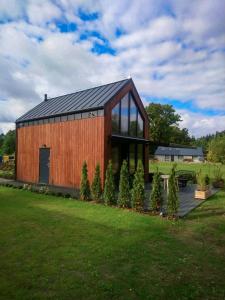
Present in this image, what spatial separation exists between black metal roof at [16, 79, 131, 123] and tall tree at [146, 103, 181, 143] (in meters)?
43.5

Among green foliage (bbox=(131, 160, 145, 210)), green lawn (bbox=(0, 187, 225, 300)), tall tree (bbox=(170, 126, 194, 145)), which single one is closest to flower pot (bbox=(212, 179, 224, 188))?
green lawn (bbox=(0, 187, 225, 300))

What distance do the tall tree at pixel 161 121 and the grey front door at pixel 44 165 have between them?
45.2 metres

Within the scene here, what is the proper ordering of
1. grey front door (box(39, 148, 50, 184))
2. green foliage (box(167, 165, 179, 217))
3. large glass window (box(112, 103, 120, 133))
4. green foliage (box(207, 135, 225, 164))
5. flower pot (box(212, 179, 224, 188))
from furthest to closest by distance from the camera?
green foliage (box(207, 135, 225, 164)) → grey front door (box(39, 148, 50, 184)) → flower pot (box(212, 179, 224, 188)) → large glass window (box(112, 103, 120, 133)) → green foliage (box(167, 165, 179, 217))

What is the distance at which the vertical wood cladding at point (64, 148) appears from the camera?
523 inches

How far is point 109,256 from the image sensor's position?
5016 mm

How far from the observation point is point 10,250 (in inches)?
204

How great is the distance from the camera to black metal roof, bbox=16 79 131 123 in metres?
13.8

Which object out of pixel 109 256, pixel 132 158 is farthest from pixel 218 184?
pixel 109 256

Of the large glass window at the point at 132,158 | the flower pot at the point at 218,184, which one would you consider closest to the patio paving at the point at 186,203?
the flower pot at the point at 218,184

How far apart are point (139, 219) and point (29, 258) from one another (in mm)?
3889

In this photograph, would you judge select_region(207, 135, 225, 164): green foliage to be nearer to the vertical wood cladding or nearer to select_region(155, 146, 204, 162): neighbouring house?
the vertical wood cladding

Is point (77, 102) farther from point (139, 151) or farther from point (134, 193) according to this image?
point (134, 193)

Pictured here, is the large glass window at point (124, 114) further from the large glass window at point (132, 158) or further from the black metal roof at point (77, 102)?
the large glass window at point (132, 158)

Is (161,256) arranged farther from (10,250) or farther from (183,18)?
(183,18)
